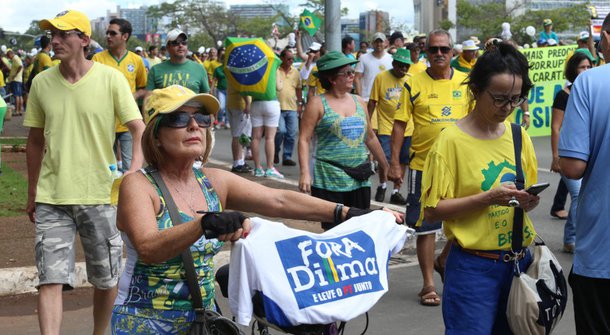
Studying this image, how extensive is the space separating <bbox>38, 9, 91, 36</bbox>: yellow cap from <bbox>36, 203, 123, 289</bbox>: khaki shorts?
1.04 meters

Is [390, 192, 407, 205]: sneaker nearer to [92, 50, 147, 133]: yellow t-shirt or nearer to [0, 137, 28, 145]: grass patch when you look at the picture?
[92, 50, 147, 133]: yellow t-shirt

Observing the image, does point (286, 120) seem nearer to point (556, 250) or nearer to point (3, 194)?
point (3, 194)

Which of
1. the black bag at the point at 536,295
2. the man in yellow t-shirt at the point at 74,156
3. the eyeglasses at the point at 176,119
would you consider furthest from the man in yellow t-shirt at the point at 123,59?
the eyeglasses at the point at 176,119

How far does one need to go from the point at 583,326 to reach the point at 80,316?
4.08 meters

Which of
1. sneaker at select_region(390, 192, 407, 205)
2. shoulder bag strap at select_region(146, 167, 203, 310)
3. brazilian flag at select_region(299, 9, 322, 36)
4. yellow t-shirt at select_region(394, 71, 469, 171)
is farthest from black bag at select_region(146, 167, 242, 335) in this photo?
brazilian flag at select_region(299, 9, 322, 36)

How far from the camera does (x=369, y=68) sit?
15852mm

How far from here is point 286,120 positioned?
17.3 meters

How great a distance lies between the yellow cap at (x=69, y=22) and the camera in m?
5.86

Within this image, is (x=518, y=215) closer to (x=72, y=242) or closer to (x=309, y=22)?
(x=72, y=242)

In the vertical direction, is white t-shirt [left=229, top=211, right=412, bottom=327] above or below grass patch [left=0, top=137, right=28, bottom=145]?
above

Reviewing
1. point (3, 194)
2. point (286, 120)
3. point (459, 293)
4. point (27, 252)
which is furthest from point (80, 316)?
point (286, 120)

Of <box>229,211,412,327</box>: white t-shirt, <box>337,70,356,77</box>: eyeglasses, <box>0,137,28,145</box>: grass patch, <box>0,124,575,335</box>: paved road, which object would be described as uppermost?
<box>337,70,356,77</box>: eyeglasses

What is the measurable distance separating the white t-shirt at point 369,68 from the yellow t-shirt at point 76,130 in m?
10.0

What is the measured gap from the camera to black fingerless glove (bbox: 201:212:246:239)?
329cm
